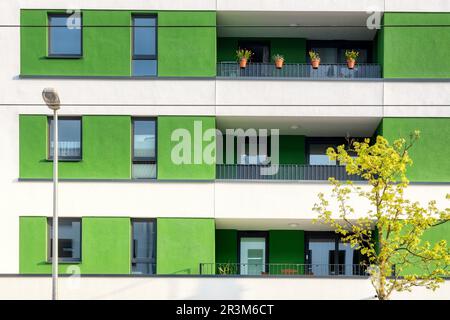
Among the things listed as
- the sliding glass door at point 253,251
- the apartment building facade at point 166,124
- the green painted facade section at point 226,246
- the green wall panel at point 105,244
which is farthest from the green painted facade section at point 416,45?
the green wall panel at point 105,244

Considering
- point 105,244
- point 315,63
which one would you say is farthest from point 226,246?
point 315,63

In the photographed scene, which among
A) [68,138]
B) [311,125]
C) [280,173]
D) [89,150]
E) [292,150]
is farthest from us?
[292,150]

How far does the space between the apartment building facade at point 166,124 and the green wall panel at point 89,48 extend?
0.14 feet

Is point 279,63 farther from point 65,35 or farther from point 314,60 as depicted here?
point 65,35

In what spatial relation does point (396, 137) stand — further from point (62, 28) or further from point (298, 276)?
point (62, 28)

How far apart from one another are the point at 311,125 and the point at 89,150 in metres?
6.95

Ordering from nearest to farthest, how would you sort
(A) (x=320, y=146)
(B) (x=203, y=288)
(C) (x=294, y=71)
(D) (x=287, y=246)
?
1. (B) (x=203, y=288)
2. (C) (x=294, y=71)
3. (D) (x=287, y=246)
4. (A) (x=320, y=146)

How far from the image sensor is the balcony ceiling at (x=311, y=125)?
17547 mm

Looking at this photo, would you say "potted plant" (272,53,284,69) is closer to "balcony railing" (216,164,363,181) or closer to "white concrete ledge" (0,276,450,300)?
"balcony railing" (216,164,363,181)

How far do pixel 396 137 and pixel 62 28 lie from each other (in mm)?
10676

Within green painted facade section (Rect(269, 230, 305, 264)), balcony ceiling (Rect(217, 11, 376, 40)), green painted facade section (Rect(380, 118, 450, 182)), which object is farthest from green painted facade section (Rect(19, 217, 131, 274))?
green painted facade section (Rect(380, 118, 450, 182))

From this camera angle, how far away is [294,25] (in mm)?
18375
